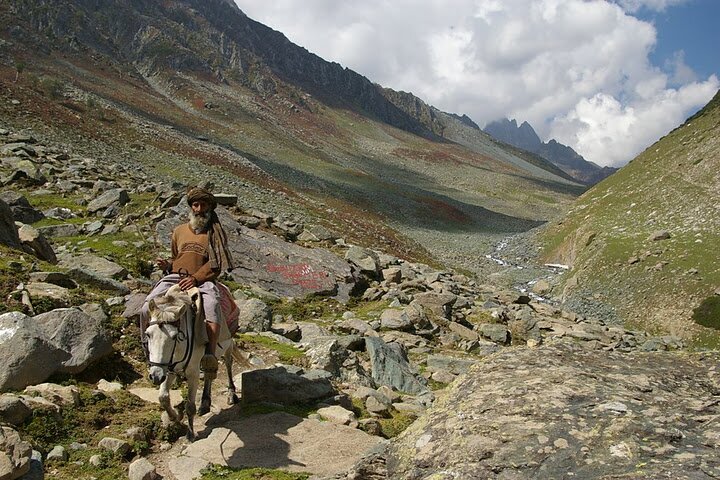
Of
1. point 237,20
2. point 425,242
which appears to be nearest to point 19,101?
point 425,242

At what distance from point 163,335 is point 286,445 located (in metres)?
2.29

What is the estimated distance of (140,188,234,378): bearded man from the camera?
7121 mm

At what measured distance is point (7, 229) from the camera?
37.6ft

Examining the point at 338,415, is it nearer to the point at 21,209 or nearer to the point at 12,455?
the point at 12,455

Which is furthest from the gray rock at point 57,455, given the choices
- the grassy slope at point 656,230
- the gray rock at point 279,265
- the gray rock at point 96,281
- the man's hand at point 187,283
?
the grassy slope at point 656,230

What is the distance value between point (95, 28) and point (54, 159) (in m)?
103

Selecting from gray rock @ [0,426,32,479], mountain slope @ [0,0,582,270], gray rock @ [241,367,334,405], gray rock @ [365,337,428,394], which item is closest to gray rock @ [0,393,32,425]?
gray rock @ [0,426,32,479]

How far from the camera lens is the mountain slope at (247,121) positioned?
3862 cm

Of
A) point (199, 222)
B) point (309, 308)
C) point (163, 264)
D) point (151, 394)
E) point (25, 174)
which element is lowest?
point (25, 174)

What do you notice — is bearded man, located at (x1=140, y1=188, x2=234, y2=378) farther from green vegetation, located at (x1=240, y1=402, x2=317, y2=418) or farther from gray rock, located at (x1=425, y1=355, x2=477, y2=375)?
gray rock, located at (x1=425, y1=355, x2=477, y2=375)

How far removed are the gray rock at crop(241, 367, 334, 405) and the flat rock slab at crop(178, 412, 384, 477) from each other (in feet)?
1.73

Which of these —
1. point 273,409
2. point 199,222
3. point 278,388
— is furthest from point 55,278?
point 273,409

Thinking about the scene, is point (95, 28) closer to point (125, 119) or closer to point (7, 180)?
point (125, 119)

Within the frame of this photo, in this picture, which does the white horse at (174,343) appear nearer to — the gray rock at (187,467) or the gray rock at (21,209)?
the gray rock at (187,467)
